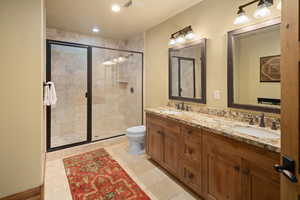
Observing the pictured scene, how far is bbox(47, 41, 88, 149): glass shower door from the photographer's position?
3480mm

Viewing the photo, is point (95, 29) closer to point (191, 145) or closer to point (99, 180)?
point (99, 180)

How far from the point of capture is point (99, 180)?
211 cm

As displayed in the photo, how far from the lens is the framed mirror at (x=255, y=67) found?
1.60m

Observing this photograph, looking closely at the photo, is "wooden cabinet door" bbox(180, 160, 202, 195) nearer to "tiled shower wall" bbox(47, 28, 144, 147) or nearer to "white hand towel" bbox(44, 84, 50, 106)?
"white hand towel" bbox(44, 84, 50, 106)

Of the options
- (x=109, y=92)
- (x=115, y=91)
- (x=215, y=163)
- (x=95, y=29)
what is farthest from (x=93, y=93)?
(x=215, y=163)

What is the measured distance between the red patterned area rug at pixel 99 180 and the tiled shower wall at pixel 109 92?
2.73ft

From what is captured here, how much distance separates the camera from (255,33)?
68.7 inches

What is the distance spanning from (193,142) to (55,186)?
1.79 m

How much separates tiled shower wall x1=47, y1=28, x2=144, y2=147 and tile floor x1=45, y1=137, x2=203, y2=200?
1.98ft

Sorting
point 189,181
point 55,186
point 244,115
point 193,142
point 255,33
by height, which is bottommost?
point 55,186

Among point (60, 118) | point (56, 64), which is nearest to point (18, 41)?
point (56, 64)

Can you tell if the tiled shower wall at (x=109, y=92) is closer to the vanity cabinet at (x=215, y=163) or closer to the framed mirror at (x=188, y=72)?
the framed mirror at (x=188, y=72)

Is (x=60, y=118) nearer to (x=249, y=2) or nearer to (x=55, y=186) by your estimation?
(x=55, y=186)

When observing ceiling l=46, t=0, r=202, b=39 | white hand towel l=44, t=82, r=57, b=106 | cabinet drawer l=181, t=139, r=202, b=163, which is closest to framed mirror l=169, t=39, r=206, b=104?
ceiling l=46, t=0, r=202, b=39
